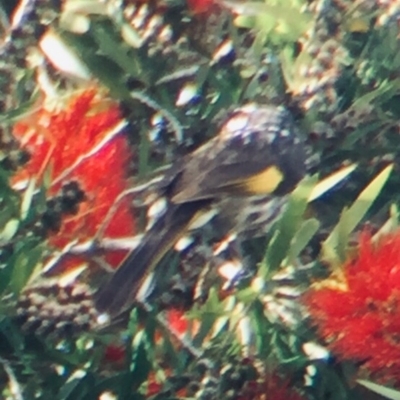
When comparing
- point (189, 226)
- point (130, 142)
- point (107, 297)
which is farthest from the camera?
point (189, 226)

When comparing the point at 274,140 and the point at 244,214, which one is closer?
the point at 244,214

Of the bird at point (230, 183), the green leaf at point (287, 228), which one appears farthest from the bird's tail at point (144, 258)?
the green leaf at point (287, 228)

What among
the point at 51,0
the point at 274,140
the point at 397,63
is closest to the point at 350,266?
Answer: the point at 397,63

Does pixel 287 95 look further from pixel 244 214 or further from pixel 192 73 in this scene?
pixel 244 214

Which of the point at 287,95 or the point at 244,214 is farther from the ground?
the point at 287,95

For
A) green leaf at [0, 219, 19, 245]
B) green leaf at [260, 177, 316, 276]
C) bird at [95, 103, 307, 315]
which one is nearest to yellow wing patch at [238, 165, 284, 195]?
bird at [95, 103, 307, 315]

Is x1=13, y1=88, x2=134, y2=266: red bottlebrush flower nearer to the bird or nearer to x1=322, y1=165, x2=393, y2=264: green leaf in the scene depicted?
the bird

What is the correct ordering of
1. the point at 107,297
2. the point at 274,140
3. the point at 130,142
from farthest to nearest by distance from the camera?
the point at 274,140
the point at 130,142
the point at 107,297
